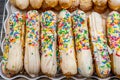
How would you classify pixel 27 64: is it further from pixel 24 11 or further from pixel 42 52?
pixel 24 11

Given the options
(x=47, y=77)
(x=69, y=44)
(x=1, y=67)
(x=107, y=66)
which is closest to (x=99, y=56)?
(x=107, y=66)

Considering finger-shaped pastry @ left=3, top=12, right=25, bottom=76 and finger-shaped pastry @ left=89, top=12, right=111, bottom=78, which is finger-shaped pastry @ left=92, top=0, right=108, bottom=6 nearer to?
finger-shaped pastry @ left=89, top=12, right=111, bottom=78

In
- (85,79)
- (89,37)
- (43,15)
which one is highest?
(43,15)

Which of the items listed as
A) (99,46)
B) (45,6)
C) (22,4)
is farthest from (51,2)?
(99,46)

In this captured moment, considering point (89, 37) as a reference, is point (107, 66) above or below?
below

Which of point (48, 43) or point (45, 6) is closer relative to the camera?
point (48, 43)

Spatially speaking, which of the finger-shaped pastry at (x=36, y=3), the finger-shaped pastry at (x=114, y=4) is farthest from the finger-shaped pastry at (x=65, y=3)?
the finger-shaped pastry at (x=114, y=4)

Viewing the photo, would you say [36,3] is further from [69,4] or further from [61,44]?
[61,44]
